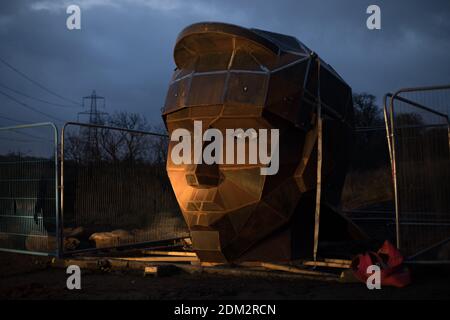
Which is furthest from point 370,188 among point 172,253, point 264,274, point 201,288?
point 201,288

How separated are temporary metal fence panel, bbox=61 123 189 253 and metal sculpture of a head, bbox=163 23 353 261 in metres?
3.18

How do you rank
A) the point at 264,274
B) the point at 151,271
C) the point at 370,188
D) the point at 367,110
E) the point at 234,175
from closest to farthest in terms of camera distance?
the point at 264,274 → the point at 151,271 → the point at 234,175 → the point at 370,188 → the point at 367,110

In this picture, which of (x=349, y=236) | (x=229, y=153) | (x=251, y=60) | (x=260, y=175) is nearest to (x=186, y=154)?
(x=229, y=153)

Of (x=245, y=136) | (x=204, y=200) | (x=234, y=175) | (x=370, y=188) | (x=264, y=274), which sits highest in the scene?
(x=245, y=136)

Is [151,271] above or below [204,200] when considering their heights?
below

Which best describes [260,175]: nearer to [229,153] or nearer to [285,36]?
[229,153]

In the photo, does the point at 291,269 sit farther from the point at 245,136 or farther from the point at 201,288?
the point at 245,136

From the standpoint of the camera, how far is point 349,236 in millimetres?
12406

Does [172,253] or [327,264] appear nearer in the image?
[327,264]

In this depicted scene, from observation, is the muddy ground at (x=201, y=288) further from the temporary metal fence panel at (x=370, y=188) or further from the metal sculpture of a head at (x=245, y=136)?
the temporary metal fence panel at (x=370, y=188)

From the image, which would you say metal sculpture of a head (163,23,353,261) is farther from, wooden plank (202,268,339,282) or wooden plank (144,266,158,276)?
wooden plank (144,266,158,276)

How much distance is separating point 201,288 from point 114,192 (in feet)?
18.4

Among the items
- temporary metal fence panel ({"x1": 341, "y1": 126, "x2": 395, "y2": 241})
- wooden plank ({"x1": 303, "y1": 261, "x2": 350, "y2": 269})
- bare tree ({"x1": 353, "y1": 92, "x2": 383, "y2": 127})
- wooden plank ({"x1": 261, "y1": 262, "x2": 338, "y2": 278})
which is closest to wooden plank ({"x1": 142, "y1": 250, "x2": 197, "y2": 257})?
wooden plank ({"x1": 261, "y1": 262, "x2": 338, "y2": 278})

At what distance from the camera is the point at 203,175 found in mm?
10461
